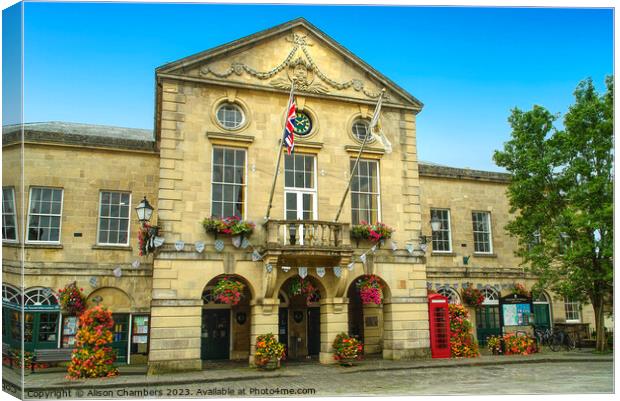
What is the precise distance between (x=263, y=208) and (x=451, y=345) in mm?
8298

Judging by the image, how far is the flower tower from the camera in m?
15.6

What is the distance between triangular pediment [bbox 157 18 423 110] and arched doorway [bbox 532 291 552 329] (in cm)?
1147

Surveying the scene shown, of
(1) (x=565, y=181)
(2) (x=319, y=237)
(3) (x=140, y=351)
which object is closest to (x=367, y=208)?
(2) (x=319, y=237)

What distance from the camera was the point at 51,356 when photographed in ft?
57.1

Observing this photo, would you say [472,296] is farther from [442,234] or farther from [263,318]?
[263,318]

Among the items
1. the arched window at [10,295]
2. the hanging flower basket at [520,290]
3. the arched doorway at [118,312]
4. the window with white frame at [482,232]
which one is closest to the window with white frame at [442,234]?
the window with white frame at [482,232]

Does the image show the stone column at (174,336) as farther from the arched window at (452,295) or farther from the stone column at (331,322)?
the arched window at (452,295)

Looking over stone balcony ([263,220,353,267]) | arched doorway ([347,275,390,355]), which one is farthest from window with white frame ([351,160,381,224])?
arched doorway ([347,275,390,355])

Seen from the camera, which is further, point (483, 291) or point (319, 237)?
point (483, 291)

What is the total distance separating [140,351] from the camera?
66.7 feet

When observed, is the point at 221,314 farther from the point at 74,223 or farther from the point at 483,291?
the point at 483,291

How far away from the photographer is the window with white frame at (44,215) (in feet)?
64.5

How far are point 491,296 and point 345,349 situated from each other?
9.67 m

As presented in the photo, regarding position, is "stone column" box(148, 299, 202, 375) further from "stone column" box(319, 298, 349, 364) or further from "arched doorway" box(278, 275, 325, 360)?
"arched doorway" box(278, 275, 325, 360)
